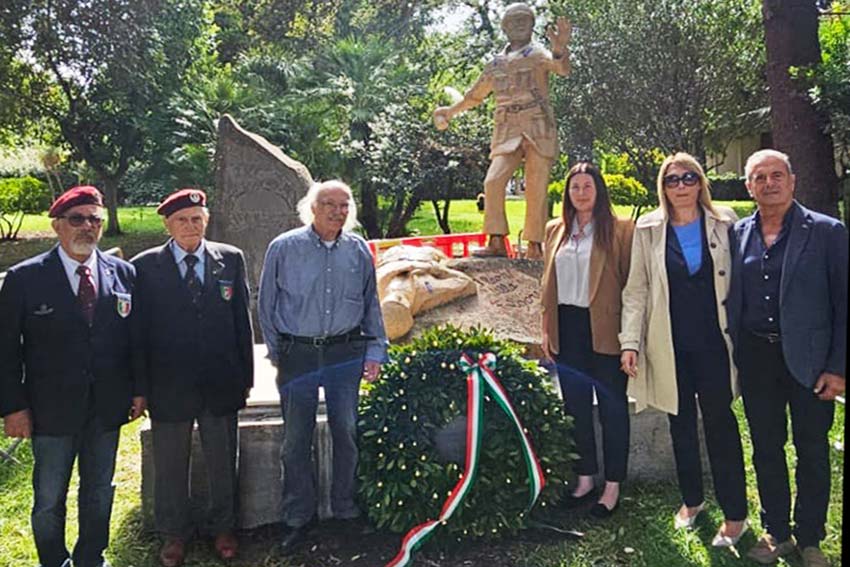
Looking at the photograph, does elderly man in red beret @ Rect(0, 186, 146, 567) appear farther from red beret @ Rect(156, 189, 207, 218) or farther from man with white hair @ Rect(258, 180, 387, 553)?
man with white hair @ Rect(258, 180, 387, 553)

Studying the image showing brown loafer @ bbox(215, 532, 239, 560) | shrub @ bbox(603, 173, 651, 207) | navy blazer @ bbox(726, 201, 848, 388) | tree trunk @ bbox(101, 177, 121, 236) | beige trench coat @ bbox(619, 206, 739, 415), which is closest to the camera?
navy blazer @ bbox(726, 201, 848, 388)

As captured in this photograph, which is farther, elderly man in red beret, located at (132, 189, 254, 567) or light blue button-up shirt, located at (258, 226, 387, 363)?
light blue button-up shirt, located at (258, 226, 387, 363)

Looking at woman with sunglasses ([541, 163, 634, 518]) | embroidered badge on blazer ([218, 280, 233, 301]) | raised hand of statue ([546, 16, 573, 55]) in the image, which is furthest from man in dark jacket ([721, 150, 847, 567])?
raised hand of statue ([546, 16, 573, 55])

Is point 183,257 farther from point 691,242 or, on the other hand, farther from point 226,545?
point 691,242

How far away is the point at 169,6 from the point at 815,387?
14.6 metres

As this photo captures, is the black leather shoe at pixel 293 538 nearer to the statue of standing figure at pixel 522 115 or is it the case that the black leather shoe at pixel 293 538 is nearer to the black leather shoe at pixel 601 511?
the black leather shoe at pixel 601 511

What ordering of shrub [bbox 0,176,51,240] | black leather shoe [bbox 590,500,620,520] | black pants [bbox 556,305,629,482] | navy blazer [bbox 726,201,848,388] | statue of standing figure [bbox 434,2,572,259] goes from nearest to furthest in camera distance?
navy blazer [bbox 726,201,848,388] → black pants [bbox 556,305,629,482] → black leather shoe [bbox 590,500,620,520] → statue of standing figure [bbox 434,2,572,259] → shrub [bbox 0,176,51,240]

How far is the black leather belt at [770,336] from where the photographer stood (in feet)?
9.15

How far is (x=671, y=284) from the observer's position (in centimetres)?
306

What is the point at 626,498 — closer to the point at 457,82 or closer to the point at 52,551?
the point at 52,551

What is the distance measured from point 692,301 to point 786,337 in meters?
0.41

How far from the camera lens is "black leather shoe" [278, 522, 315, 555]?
10.8 ft

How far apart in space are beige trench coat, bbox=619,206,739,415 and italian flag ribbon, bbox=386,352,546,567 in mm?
548

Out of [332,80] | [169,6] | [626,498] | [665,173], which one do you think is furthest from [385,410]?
[169,6]
